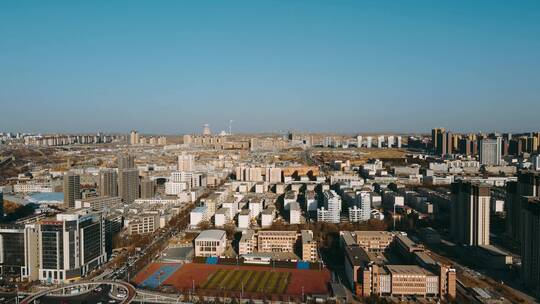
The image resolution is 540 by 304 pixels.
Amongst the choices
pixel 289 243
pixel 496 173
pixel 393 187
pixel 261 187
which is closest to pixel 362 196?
pixel 289 243

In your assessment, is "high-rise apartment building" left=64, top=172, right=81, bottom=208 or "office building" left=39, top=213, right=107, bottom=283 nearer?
"office building" left=39, top=213, right=107, bottom=283

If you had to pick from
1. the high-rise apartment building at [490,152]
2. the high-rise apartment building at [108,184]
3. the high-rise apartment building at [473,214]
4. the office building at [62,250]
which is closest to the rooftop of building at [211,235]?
the office building at [62,250]

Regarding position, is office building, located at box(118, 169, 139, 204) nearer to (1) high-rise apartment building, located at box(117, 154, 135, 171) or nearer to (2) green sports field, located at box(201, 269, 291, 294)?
(1) high-rise apartment building, located at box(117, 154, 135, 171)

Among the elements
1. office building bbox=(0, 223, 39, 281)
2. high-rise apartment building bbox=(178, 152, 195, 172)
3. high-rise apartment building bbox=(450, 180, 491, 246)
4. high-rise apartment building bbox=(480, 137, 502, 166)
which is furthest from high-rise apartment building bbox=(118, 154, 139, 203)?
high-rise apartment building bbox=(480, 137, 502, 166)

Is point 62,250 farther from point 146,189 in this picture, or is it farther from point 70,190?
point 146,189

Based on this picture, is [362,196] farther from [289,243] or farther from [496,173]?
[496,173]

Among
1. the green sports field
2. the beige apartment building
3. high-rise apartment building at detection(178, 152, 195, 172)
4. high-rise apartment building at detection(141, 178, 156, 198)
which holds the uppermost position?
high-rise apartment building at detection(178, 152, 195, 172)
